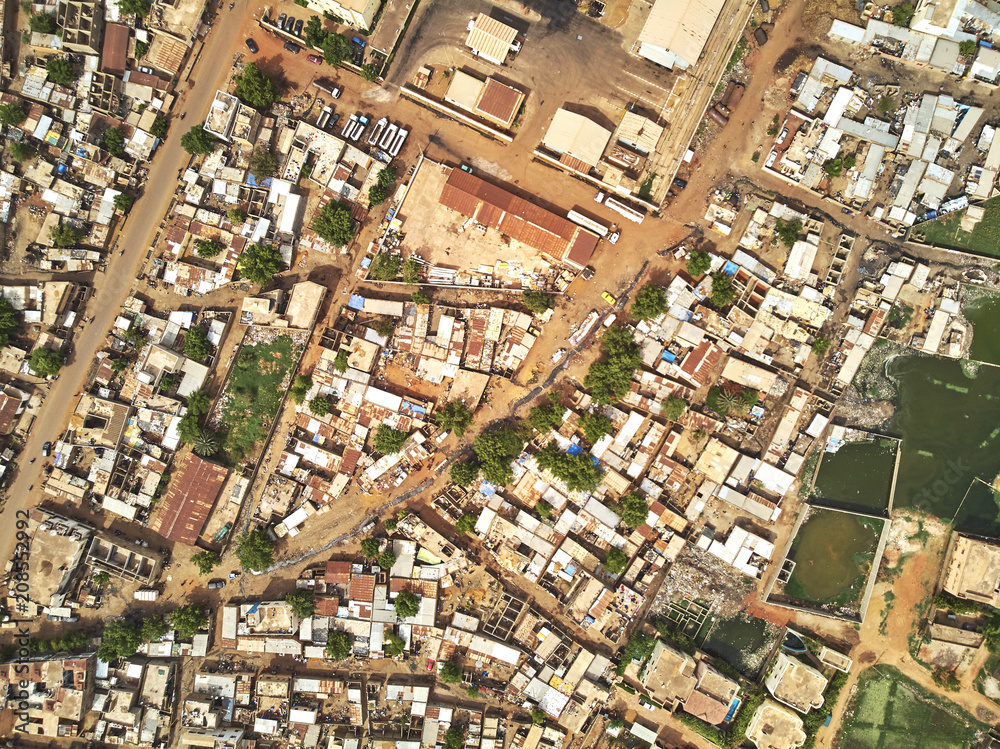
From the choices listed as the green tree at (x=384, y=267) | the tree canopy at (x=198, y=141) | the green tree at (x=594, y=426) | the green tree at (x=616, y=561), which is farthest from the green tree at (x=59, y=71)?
the green tree at (x=616, y=561)

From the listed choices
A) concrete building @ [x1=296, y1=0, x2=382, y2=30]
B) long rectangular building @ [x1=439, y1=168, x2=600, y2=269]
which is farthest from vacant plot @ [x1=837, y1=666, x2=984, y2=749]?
concrete building @ [x1=296, y1=0, x2=382, y2=30]

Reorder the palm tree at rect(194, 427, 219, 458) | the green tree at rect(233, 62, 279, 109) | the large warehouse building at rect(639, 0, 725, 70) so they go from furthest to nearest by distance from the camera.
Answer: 1. the palm tree at rect(194, 427, 219, 458)
2. the green tree at rect(233, 62, 279, 109)
3. the large warehouse building at rect(639, 0, 725, 70)

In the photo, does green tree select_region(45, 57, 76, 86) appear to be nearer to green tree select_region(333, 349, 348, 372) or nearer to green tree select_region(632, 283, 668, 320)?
green tree select_region(333, 349, 348, 372)

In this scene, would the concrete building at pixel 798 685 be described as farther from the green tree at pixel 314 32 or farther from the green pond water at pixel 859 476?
the green tree at pixel 314 32

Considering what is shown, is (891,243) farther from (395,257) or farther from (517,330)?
(395,257)

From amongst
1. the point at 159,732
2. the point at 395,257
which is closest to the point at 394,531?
the point at 395,257

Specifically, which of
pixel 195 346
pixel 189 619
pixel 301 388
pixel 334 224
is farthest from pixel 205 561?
pixel 334 224

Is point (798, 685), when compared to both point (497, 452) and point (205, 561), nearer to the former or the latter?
point (497, 452)
